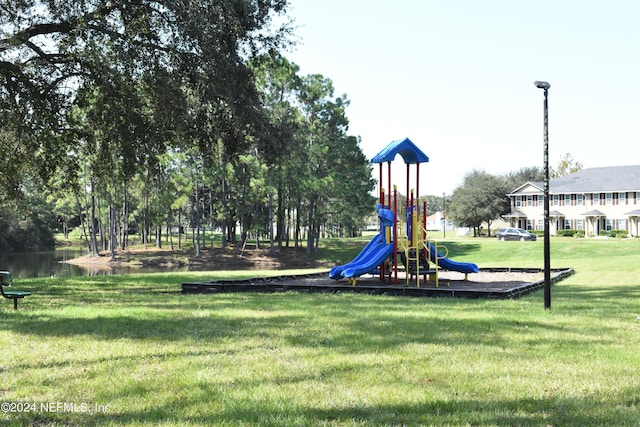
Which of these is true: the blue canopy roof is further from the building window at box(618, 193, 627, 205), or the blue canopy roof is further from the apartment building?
the building window at box(618, 193, 627, 205)

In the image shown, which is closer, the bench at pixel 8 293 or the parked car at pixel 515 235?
the bench at pixel 8 293

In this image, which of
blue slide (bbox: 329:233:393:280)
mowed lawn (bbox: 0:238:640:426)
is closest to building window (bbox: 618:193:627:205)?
blue slide (bbox: 329:233:393:280)

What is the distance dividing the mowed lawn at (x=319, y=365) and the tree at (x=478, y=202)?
56.9 meters

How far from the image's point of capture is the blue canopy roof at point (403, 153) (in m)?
16.0

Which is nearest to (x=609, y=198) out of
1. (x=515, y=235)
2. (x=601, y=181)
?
(x=601, y=181)

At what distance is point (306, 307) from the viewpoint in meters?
10.3

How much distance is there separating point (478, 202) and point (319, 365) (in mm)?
63251

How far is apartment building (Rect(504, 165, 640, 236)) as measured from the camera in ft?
194

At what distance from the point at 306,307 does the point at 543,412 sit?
6.30 metres

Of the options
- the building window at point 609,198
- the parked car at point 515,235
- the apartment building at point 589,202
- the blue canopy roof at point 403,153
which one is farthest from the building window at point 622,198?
the blue canopy roof at point 403,153

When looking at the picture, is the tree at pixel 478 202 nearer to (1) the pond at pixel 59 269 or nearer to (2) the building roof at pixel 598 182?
(2) the building roof at pixel 598 182

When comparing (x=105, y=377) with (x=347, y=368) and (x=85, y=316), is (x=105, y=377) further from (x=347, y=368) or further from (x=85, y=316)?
(x=85, y=316)

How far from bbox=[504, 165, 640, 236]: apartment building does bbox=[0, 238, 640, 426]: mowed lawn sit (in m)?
55.6

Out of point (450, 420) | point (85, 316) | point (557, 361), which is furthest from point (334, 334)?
point (85, 316)
